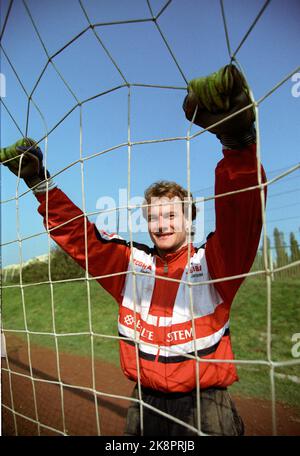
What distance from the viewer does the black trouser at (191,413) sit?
90 cm

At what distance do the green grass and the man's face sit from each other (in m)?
2.03

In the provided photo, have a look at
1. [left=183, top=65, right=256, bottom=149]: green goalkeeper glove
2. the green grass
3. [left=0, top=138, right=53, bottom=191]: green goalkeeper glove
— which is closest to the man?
[left=183, top=65, right=256, bottom=149]: green goalkeeper glove

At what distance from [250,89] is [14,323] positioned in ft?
24.0

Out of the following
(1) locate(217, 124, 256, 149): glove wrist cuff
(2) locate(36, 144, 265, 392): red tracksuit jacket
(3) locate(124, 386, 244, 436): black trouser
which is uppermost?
(1) locate(217, 124, 256, 149): glove wrist cuff

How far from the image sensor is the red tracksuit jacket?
0.80 meters

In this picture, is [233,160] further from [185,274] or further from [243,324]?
[243,324]

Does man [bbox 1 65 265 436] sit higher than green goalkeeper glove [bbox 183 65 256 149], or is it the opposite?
green goalkeeper glove [bbox 183 65 256 149]

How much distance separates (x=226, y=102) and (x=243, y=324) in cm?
431

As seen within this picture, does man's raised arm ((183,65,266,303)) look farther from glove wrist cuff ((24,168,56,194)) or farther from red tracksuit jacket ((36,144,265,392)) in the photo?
glove wrist cuff ((24,168,56,194))

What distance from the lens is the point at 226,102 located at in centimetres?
75

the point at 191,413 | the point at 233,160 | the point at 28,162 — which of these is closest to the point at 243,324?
the point at 191,413

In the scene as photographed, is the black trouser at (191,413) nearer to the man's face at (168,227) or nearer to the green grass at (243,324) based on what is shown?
the man's face at (168,227)

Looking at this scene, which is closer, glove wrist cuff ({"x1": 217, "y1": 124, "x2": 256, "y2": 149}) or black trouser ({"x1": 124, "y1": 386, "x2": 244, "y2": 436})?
glove wrist cuff ({"x1": 217, "y1": 124, "x2": 256, "y2": 149})

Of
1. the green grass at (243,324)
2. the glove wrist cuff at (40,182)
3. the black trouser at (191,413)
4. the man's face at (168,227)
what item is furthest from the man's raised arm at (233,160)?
the green grass at (243,324)
